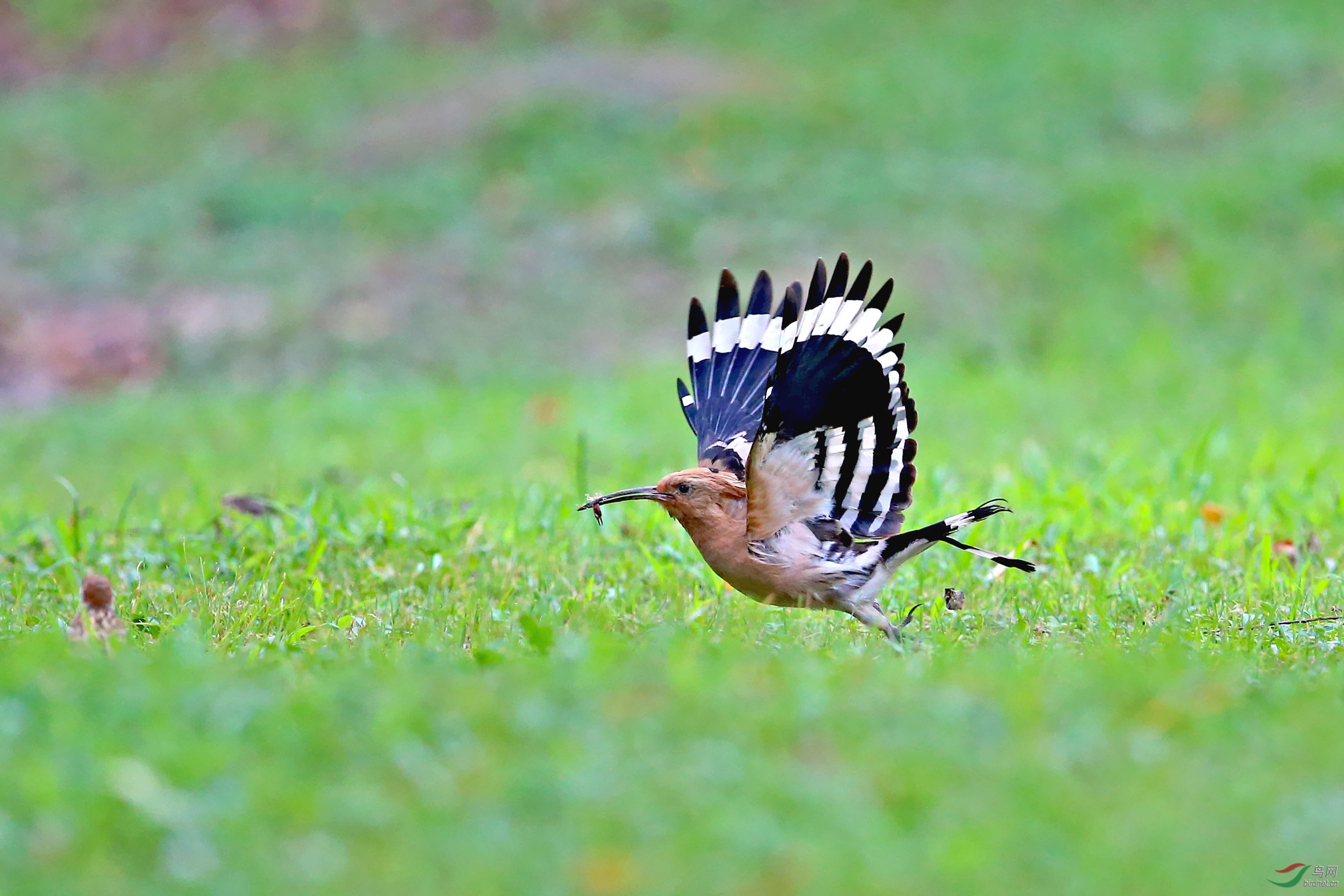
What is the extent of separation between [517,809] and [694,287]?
977 cm

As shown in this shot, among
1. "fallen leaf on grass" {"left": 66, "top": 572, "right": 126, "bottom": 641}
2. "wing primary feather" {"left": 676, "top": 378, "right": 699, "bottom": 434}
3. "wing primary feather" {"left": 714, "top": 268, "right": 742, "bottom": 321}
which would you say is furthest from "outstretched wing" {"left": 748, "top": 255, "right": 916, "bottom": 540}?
"fallen leaf on grass" {"left": 66, "top": 572, "right": 126, "bottom": 641}

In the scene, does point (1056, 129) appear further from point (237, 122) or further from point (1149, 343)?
point (237, 122)

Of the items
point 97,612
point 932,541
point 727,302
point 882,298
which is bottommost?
point 97,612

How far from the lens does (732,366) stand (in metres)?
5.24

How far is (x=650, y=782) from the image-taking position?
2.71m

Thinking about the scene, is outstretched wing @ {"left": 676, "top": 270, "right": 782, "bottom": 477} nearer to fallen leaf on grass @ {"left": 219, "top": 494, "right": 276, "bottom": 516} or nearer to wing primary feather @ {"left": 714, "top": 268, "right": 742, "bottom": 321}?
wing primary feather @ {"left": 714, "top": 268, "right": 742, "bottom": 321}

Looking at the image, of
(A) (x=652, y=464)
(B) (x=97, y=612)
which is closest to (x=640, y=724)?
(B) (x=97, y=612)

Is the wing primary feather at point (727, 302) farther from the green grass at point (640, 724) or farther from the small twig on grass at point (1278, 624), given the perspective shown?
the small twig on grass at point (1278, 624)

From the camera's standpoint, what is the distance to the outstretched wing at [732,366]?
5133 millimetres

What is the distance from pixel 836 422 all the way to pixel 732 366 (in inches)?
34.3

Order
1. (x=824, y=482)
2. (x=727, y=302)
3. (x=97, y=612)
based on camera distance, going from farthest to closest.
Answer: (x=727, y=302) < (x=824, y=482) < (x=97, y=612)

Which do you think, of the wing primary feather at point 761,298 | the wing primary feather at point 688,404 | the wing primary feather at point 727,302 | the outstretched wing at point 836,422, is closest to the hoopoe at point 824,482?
the outstretched wing at point 836,422

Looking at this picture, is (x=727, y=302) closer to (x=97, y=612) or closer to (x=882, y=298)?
(x=882, y=298)

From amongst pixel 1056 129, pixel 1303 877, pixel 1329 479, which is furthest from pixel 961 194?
pixel 1303 877
